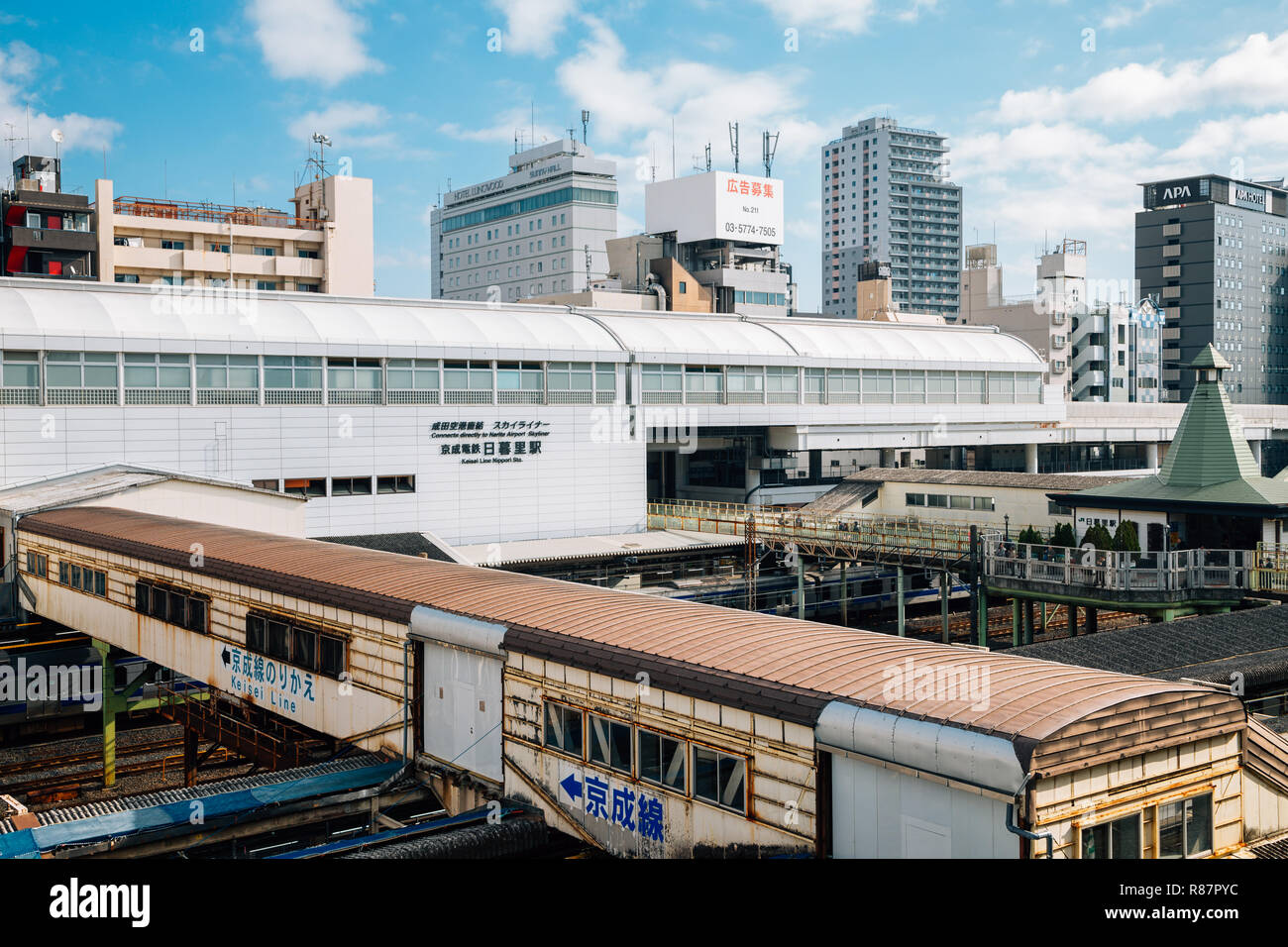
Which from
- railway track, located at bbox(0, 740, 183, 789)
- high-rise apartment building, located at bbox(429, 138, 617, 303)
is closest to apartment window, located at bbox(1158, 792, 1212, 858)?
railway track, located at bbox(0, 740, 183, 789)

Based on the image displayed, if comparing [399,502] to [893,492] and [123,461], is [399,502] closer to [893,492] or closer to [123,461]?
[123,461]

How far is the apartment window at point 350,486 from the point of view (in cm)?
4588

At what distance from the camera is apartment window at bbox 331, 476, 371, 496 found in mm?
45875

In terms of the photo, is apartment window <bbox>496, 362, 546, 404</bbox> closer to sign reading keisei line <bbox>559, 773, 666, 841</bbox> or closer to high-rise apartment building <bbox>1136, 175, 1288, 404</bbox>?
sign reading keisei line <bbox>559, 773, 666, 841</bbox>

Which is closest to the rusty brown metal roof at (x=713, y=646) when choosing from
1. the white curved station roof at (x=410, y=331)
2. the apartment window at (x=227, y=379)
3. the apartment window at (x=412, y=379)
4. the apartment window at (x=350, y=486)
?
the apartment window at (x=227, y=379)

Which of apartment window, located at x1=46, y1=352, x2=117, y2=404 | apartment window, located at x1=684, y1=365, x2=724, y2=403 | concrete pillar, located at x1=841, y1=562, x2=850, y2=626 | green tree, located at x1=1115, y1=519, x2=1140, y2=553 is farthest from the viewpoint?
apartment window, located at x1=684, y1=365, x2=724, y2=403

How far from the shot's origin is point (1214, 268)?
13788 cm

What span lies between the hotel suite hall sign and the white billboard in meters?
59.3

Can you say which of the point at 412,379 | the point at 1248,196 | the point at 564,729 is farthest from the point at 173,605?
the point at 1248,196

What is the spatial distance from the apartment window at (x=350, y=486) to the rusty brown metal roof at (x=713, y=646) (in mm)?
22317

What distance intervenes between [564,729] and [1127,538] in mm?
27800

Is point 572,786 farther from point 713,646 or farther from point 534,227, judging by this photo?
point 534,227

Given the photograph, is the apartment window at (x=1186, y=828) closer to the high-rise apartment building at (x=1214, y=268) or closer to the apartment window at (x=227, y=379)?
the apartment window at (x=227, y=379)

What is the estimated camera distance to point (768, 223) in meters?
109
